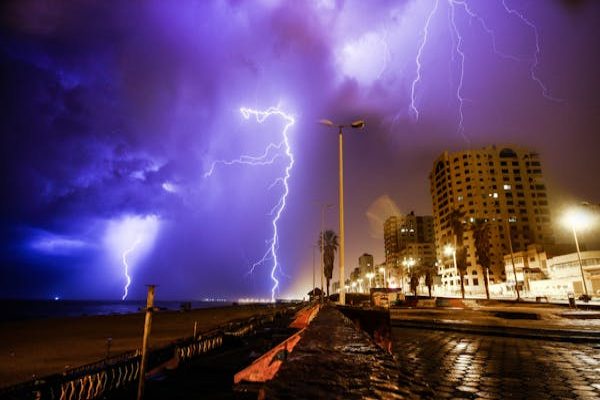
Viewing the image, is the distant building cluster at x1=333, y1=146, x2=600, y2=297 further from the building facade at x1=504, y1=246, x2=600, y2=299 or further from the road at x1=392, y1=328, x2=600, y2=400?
the road at x1=392, y1=328, x2=600, y2=400

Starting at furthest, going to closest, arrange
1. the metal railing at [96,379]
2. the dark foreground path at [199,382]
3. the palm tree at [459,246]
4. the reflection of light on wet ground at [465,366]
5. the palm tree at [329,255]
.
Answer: the palm tree at [329,255]
the palm tree at [459,246]
the dark foreground path at [199,382]
the metal railing at [96,379]
the reflection of light on wet ground at [465,366]

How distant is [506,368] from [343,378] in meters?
6.10

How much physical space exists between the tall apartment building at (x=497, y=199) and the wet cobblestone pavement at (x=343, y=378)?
108m

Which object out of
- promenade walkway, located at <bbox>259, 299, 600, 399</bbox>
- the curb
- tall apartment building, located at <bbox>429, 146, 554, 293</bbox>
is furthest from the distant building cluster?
promenade walkway, located at <bbox>259, 299, 600, 399</bbox>

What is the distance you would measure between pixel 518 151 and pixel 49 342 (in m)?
135

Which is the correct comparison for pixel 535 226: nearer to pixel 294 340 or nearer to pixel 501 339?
pixel 501 339

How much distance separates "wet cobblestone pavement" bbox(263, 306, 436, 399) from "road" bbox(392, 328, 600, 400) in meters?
0.34

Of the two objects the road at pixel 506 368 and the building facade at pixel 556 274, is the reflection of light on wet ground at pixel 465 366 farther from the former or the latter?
the building facade at pixel 556 274

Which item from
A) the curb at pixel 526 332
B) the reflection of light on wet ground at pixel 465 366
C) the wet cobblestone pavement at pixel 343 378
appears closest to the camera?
the wet cobblestone pavement at pixel 343 378

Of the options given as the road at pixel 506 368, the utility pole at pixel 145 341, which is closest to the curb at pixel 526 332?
the road at pixel 506 368

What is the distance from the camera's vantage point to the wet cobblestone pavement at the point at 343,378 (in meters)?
2.14

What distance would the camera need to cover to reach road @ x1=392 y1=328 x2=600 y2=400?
5.00m

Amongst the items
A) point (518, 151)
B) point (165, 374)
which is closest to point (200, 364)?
point (165, 374)

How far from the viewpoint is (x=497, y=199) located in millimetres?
105438
